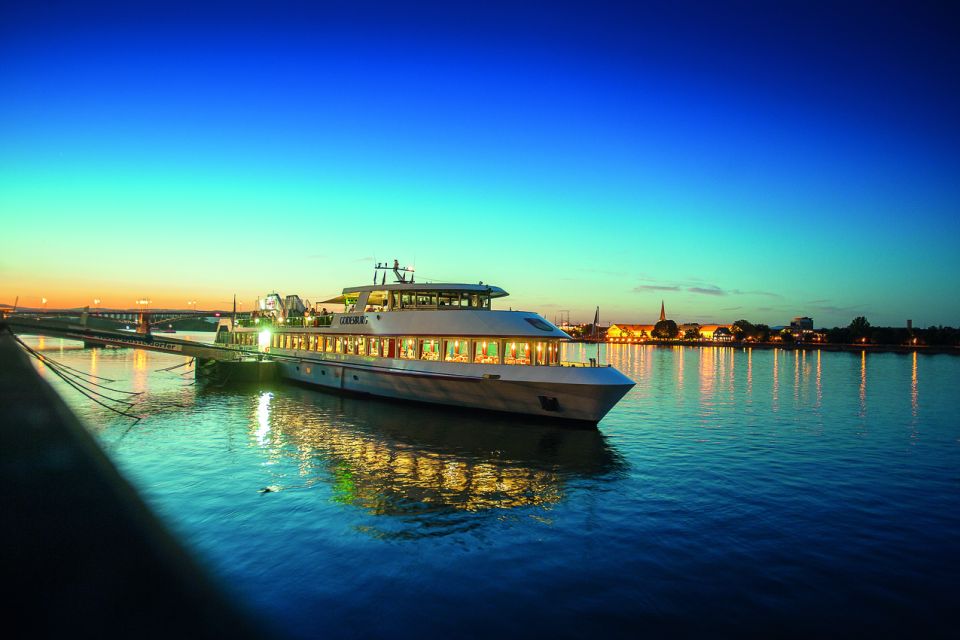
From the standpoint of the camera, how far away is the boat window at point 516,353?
29.2m

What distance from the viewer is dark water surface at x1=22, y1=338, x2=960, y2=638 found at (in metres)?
9.66

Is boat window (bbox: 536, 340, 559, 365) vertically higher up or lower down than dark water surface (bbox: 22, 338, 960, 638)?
higher up

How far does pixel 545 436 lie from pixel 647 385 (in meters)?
38.7

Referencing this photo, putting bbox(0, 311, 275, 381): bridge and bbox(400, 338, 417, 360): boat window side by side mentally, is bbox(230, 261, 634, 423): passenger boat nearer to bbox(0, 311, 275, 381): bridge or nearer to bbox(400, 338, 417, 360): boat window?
bbox(400, 338, 417, 360): boat window

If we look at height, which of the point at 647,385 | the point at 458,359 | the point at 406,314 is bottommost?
the point at 647,385

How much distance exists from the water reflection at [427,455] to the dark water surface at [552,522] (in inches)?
5.2

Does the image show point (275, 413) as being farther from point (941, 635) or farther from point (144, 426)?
point (941, 635)

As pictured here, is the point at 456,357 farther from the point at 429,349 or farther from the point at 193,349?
the point at 193,349

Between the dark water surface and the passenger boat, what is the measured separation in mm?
1698

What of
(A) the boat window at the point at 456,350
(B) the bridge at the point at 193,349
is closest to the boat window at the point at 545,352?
(A) the boat window at the point at 456,350

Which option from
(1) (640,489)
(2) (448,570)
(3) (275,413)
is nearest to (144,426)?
(3) (275,413)

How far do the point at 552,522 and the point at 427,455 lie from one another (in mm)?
8396

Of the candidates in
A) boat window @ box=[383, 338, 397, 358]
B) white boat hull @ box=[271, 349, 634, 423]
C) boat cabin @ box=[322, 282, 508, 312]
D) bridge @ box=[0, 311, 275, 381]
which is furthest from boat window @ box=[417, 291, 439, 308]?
bridge @ box=[0, 311, 275, 381]

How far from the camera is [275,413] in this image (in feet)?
104
